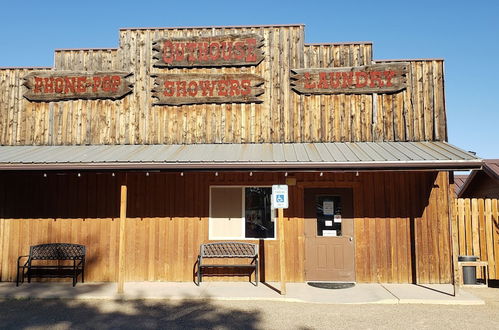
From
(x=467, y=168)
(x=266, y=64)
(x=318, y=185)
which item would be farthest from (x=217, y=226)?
(x=467, y=168)

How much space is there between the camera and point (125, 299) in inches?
332

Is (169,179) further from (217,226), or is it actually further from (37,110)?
(37,110)

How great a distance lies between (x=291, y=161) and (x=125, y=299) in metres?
4.31

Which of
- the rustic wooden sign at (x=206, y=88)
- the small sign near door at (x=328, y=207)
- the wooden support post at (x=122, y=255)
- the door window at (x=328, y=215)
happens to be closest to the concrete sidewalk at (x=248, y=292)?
the wooden support post at (x=122, y=255)

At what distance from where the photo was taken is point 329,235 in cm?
994

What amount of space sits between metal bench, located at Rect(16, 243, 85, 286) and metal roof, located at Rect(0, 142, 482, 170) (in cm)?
223

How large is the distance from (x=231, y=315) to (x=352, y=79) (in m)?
6.44

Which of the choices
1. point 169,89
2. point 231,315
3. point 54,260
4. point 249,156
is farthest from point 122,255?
point 169,89

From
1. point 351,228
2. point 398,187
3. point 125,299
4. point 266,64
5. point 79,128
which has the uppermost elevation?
point 266,64

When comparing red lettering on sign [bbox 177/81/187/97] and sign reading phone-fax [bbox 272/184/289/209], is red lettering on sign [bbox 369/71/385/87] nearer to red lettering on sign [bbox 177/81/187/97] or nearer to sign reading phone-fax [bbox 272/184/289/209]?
sign reading phone-fax [bbox 272/184/289/209]

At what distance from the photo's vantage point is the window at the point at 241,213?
10102mm

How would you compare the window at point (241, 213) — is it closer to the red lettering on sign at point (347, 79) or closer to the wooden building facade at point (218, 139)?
the wooden building facade at point (218, 139)

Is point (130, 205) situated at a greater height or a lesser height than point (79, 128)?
lesser

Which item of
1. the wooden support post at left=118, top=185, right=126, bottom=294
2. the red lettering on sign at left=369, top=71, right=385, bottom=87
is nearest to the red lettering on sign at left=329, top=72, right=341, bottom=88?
the red lettering on sign at left=369, top=71, right=385, bottom=87
